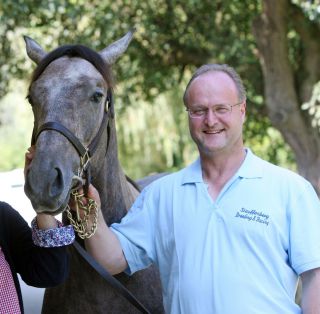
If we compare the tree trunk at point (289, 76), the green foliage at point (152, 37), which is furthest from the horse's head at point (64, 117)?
the tree trunk at point (289, 76)

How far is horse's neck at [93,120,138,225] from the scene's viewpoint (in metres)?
3.13

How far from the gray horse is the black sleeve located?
8.1 inches

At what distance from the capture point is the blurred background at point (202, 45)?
7.90 meters

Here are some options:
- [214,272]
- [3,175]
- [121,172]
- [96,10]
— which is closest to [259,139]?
[96,10]

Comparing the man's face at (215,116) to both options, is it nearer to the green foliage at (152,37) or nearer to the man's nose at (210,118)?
the man's nose at (210,118)

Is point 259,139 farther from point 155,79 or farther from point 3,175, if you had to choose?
point 3,175

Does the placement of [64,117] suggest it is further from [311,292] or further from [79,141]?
[311,292]

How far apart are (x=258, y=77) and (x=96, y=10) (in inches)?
102

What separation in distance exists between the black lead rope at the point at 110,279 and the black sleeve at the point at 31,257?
26 cm

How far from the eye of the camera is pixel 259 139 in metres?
10.4

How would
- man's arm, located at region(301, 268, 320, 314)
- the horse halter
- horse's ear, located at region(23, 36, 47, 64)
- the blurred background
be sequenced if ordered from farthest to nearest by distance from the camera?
the blurred background, horse's ear, located at region(23, 36, 47, 64), the horse halter, man's arm, located at region(301, 268, 320, 314)

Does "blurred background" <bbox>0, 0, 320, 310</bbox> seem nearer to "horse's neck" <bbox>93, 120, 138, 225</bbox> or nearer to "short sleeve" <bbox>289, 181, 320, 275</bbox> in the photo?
"horse's neck" <bbox>93, 120, 138, 225</bbox>

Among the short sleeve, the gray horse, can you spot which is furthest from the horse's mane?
the short sleeve

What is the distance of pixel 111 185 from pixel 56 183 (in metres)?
0.77
